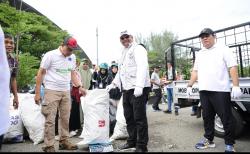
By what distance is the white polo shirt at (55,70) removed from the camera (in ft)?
14.0

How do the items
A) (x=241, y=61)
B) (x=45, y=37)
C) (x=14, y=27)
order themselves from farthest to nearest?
(x=45, y=37) < (x=14, y=27) < (x=241, y=61)

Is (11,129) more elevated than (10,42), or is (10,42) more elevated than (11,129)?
(10,42)

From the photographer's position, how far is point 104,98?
4547 millimetres

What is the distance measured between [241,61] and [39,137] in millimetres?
4490

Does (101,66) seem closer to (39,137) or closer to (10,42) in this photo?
(39,137)

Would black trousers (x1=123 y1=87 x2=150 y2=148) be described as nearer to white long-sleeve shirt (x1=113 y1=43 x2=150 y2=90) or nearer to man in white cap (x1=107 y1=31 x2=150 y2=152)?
man in white cap (x1=107 y1=31 x2=150 y2=152)

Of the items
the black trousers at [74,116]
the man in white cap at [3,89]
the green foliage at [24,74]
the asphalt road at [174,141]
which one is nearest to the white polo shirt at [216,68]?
the asphalt road at [174,141]

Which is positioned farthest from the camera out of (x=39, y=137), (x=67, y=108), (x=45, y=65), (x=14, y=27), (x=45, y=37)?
(x=45, y=37)

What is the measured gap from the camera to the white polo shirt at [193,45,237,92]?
413 cm

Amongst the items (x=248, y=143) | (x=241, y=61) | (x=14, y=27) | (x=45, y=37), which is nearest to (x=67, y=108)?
(x=248, y=143)

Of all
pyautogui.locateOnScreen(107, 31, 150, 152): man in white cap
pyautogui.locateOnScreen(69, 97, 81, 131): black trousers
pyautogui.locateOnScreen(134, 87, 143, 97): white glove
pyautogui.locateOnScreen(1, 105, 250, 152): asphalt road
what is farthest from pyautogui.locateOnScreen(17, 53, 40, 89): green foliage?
pyautogui.locateOnScreen(134, 87, 143, 97): white glove

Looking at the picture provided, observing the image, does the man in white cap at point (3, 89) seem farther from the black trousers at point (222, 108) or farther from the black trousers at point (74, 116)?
the black trousers at point (74, 116)

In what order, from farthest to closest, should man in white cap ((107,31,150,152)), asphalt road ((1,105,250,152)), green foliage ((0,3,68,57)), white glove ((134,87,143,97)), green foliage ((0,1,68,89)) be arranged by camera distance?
green foliage ((0,3,68,57)) → green foliage ((0,1,68,89)) → asphalt road ((1,105,250,152)) → man in white cap ((107,31,150,152)) → white glove ((134,87,143,97))

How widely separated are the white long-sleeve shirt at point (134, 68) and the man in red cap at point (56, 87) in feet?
2.57
